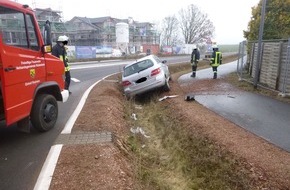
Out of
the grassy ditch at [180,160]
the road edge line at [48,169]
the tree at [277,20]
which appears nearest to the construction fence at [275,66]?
the grassy ditch at [180,160]

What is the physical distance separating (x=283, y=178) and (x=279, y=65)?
7577mm

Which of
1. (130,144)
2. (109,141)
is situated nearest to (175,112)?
(130,144)

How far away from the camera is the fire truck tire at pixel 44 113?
590cm

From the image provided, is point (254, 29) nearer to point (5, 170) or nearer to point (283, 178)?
point (283, 178)

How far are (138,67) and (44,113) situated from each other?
589 centimetres

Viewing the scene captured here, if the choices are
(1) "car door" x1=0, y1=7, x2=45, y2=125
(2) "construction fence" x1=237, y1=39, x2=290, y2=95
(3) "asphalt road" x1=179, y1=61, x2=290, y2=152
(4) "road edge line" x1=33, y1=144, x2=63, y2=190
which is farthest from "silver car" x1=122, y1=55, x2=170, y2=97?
(4) "road edge line" x1=33, y1=144, x2=63, y2=190

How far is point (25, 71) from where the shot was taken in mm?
5273

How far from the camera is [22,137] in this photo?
599 cm

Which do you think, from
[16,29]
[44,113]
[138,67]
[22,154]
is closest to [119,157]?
[22,154]

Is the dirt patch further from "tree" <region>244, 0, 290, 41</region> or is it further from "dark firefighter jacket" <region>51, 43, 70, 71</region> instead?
"tree" <region>244, 0, 290, 41</region>

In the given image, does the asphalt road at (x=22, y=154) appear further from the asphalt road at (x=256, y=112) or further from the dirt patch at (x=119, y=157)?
the asphalt road at (x=256, y=112)

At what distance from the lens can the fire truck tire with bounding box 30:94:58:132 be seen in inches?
232

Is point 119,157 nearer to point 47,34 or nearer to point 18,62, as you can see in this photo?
point 18,62

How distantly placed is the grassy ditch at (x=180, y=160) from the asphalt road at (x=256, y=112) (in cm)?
121
